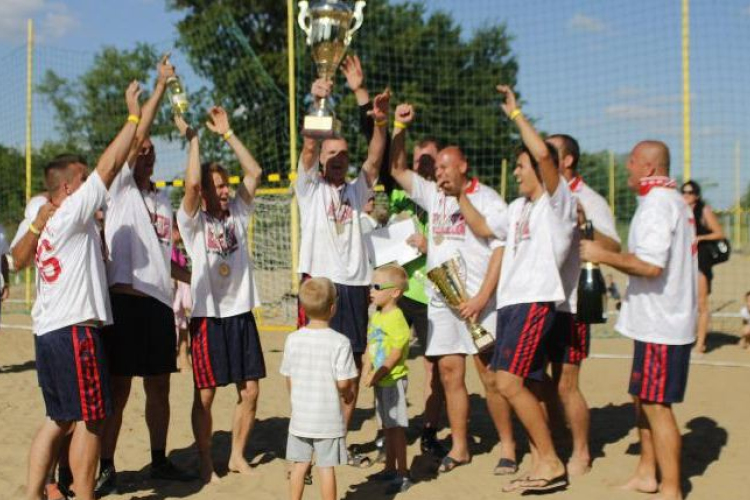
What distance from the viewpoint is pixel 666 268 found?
4.74 meters

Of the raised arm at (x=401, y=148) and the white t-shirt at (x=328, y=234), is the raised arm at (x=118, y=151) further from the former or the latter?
the raised arm at (x=401, y=148)

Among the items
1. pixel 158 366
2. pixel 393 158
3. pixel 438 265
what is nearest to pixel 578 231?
pixel 438 265

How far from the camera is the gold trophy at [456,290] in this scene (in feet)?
18.0

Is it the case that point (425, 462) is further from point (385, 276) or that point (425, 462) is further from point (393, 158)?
point (393, 158)

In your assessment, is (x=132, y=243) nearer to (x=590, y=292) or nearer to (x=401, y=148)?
(x=401, y=148)

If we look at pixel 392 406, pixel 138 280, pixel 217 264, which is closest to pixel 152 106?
pixel 138 280

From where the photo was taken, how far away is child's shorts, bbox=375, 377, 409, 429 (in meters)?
5.08

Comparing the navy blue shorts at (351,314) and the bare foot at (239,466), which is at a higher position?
the navy blue shorts at (351,314)

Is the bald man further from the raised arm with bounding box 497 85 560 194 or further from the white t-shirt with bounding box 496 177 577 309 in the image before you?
the raised arm with bounding box 497 85 560 194

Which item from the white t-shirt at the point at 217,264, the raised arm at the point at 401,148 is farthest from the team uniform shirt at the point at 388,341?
the raised arm at the point at 401,148

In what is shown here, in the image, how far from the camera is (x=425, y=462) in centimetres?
582

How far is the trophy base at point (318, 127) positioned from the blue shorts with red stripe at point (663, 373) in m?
2.23

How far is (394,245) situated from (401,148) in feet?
2.79

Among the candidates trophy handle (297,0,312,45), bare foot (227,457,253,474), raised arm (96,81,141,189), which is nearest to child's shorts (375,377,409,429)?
bare foot (227,457,253,474)
